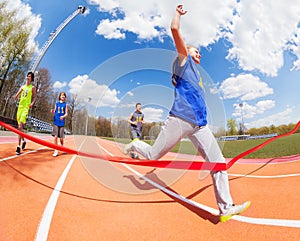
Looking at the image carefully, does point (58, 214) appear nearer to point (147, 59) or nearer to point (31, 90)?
point (147, 59)

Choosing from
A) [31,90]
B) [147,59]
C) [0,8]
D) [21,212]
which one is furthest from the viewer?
[0,8]

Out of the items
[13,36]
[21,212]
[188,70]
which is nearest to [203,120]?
[188,70]

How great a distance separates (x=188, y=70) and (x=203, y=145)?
0.85 m

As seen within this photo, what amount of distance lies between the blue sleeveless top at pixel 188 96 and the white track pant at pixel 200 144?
0.26ft

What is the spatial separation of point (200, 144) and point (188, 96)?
556 mm

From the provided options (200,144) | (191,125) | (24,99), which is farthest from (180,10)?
(24,99)

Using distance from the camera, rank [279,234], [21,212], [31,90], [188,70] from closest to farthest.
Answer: [279,234]
[21,212]
[188,70]
[31,90]

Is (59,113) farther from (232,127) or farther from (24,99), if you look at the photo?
(232,127)

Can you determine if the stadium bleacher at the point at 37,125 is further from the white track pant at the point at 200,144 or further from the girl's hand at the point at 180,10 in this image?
the girl's hand at the point at 180,10

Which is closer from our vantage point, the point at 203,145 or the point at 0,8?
the point at 203,145

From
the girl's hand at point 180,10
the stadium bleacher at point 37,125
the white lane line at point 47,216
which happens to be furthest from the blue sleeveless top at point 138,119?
the stadium bleacher at point 37,125

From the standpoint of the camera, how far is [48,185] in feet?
9.29

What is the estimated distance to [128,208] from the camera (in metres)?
2.29

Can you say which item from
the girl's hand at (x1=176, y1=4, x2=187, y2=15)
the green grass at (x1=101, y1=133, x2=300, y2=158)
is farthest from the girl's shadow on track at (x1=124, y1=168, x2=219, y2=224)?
the girl's hand at (x1=176, y1=4, x2=187, y2=15)
